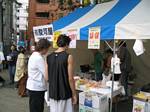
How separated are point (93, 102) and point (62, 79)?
2120mm

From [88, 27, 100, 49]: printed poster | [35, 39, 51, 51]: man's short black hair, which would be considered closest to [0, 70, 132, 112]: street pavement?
[88, 27, 100, 49]: printed poster

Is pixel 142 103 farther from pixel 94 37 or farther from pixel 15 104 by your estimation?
pixel 15 104

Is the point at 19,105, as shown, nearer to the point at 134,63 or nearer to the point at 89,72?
the point at 89,72

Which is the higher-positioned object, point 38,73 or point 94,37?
point 94,37

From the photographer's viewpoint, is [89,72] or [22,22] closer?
[89,72]

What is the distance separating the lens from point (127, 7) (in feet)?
26.0

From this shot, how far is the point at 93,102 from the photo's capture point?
24.7 ft

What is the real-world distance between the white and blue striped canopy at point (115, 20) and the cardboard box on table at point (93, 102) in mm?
1335

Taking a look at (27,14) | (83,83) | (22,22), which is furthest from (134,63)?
(27,14)

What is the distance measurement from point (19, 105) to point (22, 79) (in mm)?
2095

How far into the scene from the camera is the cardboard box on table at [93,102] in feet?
24.3

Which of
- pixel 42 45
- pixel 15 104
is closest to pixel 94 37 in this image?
pixel 42 45

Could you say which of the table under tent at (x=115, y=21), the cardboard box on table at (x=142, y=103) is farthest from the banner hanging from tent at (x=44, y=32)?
the cardboard box on table at (x=142, y=103)

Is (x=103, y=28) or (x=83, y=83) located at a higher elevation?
(x=103, y=28)
